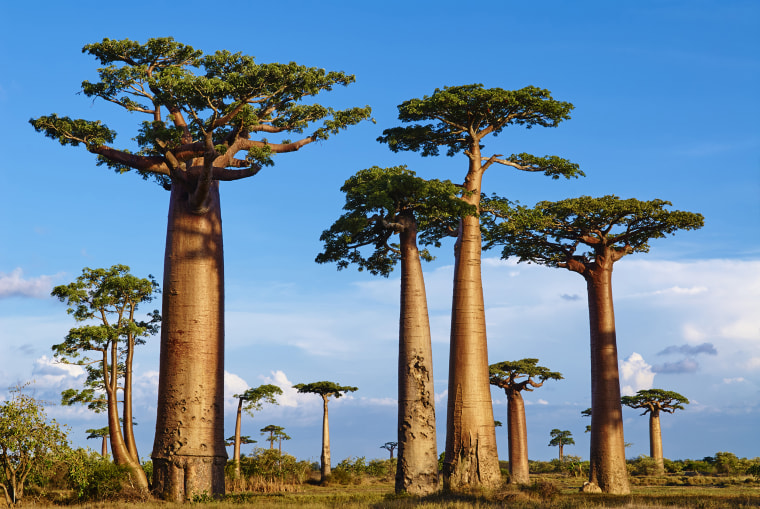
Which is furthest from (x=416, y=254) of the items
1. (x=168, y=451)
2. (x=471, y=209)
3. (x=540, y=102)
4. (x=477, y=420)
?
(x=168, y=451)

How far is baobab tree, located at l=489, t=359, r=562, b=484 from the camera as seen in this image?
115 feet

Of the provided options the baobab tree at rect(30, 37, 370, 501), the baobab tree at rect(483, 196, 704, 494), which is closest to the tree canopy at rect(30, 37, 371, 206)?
the baobab tree at rect(30, 37, 370, 501)

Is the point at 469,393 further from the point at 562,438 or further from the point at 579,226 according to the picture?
the point at 562,438

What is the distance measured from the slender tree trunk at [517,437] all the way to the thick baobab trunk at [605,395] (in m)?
8.74

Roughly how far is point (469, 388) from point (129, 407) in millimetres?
13825

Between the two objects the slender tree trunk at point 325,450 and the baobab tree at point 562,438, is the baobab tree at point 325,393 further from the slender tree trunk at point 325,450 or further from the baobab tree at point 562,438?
the baobab tree at point 562,438

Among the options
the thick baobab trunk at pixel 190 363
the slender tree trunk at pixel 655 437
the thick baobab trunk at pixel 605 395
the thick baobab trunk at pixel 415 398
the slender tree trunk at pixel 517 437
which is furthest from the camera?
the slender tree trunk at pixel 655 437

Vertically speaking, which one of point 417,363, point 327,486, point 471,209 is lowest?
point 327,486

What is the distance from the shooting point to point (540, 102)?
71.7 feet

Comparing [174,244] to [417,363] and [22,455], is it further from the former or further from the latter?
[417,363]

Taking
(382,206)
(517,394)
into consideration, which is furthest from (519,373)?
(382,206)

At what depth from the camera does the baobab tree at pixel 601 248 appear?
25.5m

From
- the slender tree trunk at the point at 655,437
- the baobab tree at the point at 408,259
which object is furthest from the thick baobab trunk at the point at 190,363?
the slender tree trunk at the point at 655,437

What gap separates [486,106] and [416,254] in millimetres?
5040
